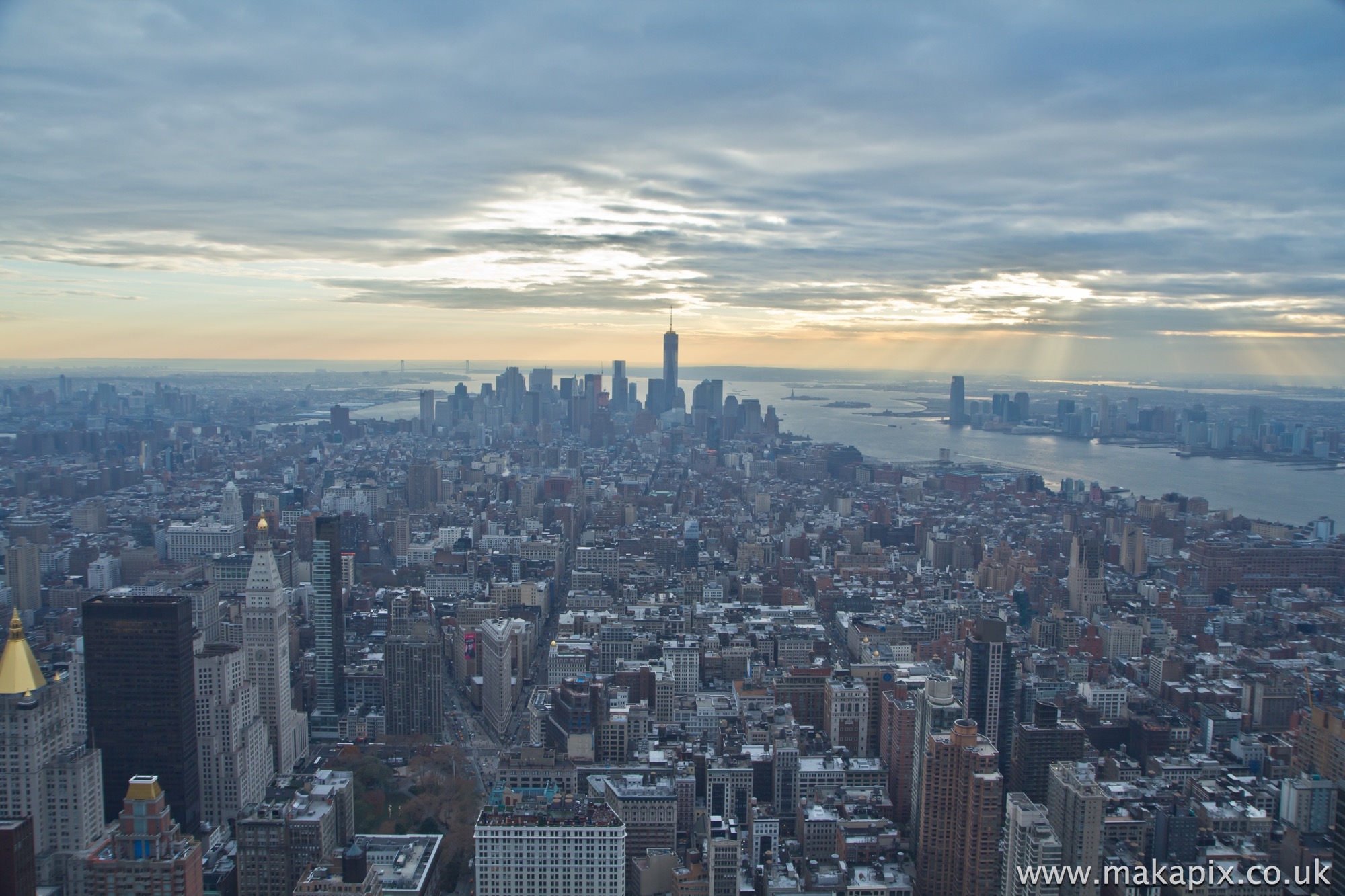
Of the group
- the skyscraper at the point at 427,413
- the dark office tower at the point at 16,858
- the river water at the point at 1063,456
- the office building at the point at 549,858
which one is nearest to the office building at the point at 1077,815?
the office building at the point at 549,858

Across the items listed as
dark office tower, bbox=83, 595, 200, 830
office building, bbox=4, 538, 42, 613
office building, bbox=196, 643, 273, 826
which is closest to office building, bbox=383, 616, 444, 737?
office building, bbox=196, 643, 273, 826

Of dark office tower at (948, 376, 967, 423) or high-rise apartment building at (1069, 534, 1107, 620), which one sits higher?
dark office tower at (948, 376, 967, 423)

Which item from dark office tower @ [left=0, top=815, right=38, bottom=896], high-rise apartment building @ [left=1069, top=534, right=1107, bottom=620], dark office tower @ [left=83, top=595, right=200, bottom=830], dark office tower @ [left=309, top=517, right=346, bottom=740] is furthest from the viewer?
high-rise apartment building @ [left=1069, top=534, right=1107, bottom=620]

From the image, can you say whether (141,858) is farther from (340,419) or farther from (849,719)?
(340,419)

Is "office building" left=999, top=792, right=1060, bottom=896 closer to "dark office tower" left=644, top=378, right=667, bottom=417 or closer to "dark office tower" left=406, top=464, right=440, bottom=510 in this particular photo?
"dark office tower" left=406, top=464, right=440, bottom=510

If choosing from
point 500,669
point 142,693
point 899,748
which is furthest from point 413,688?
point 899,748

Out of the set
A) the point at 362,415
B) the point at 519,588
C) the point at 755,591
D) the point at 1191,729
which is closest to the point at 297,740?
the point at 519,588

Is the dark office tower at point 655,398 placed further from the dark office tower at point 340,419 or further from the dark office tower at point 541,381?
the dark office tower at point 340,419
